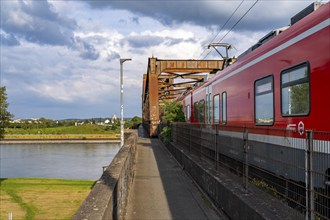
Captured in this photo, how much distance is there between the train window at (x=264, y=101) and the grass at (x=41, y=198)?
17239 mm

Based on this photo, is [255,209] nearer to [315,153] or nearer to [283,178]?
[283,178]

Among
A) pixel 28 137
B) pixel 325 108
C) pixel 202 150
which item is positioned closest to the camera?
pixel 325 108

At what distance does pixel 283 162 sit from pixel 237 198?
1.46 meters

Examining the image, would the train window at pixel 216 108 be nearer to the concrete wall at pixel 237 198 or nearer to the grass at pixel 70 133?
the concrete wall at pixel 237 198

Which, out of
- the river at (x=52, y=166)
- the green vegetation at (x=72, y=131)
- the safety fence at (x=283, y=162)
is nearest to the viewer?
the safety fence at (x=283, y=162)

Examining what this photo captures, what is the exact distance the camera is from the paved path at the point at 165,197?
331 inches

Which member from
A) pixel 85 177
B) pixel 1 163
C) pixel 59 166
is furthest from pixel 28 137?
pixel 85 177

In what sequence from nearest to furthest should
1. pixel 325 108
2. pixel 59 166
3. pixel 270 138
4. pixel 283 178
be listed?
pixel 283 178, pixel 325 108, pixel 270 138, pixel 59 166

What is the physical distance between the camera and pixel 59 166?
197 ft

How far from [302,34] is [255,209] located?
12.1 ft

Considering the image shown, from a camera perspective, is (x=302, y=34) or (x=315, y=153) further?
(x=302, y=34)

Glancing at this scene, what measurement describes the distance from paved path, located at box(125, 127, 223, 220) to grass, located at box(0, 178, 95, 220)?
41.3 feet

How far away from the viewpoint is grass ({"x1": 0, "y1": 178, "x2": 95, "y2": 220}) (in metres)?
25.5

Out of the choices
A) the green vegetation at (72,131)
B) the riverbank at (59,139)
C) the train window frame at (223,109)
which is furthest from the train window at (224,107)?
the green vegetation at (72,131)
